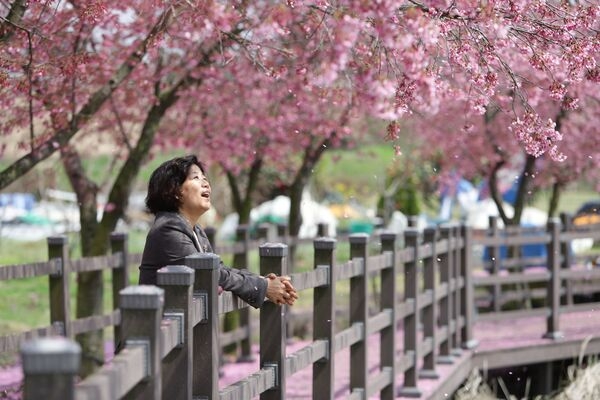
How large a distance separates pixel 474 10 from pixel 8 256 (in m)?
33.1

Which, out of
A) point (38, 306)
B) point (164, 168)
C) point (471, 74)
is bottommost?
point (38, 306)

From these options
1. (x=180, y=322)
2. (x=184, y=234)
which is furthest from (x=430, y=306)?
(x=180, y=322)

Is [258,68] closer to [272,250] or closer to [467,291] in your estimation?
[272,250]

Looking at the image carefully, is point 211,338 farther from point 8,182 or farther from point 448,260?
point 448,260

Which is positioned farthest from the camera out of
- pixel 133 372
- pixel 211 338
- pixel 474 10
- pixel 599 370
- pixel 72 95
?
pixel 599 370

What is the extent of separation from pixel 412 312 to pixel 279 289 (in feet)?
14.9

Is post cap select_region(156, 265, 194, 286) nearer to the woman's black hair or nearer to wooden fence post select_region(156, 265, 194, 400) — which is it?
wooden fence post select_region(156, 265, 194, 400)

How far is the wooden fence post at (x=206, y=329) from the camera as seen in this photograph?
5.00 m

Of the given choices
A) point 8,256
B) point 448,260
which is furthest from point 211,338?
point 8,256

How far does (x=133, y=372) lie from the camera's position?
359 centimetres

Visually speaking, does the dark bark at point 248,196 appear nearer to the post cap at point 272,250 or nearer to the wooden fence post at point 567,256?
the wooden fence post at point 567,256

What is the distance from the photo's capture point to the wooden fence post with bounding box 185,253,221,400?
500 centimetres

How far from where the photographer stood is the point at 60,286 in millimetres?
8375

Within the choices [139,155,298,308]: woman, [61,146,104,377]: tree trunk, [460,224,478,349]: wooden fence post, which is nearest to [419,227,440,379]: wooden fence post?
[460,224,478,349]: wooden fence post
